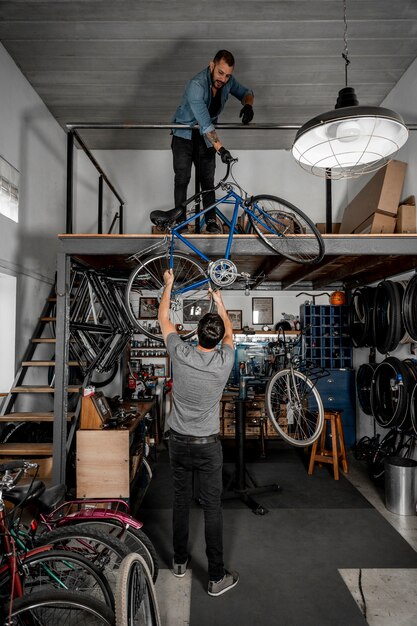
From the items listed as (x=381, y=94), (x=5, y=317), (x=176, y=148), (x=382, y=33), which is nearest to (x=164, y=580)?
(x=5, y=317)

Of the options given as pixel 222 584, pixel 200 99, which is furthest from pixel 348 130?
pixel 222 584

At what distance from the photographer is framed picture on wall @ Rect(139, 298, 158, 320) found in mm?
6924

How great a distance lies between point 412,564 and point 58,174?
610cm

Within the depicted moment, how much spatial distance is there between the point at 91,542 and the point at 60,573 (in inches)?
9.1

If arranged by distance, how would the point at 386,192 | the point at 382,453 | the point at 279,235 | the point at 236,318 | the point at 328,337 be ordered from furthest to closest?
the point at 236,318, the point at 328,337, the point at 382,453, the point at 386,192, the point at 279,235

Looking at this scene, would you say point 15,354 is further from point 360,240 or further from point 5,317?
point 360,240

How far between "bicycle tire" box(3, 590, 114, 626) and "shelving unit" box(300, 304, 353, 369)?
17.5 ft

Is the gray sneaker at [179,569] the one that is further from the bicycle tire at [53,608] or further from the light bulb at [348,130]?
the light bulb at [348,130]


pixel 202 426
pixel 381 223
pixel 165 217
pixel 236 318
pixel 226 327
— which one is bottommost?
pixel 202 426

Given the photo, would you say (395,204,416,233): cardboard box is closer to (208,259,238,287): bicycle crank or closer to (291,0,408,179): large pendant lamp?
(291,0,408,179): large pendant lamp

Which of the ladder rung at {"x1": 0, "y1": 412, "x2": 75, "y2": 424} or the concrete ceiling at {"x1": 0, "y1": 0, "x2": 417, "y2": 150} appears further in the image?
the concrete ceiling at {"x1": 0, "y1": 0, "x2": 417, "y2": 150}

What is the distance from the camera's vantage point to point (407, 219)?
13.9 feet

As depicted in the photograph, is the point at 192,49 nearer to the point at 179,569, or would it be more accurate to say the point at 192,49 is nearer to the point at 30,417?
the point at 30,417

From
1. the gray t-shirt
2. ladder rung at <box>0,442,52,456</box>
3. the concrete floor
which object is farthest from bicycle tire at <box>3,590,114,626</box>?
ladder rung at <box>0,442,52,456</box>
